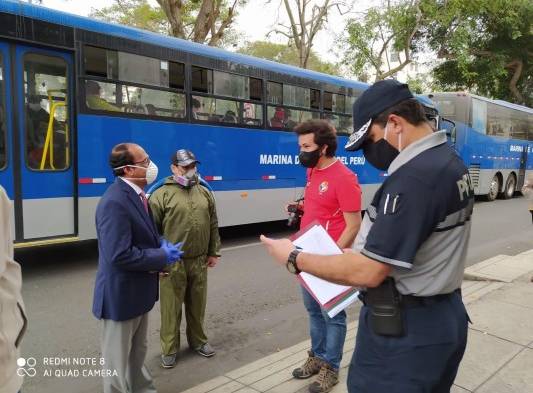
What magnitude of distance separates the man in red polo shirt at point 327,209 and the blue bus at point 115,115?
14.1 ft

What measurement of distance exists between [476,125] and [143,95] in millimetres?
13601

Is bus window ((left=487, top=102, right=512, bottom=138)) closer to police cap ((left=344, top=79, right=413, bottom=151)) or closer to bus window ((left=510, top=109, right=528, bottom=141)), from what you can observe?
bus window ((left=510, top=109, right=528, bottom=141))

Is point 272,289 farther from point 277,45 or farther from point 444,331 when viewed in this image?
point 277,45

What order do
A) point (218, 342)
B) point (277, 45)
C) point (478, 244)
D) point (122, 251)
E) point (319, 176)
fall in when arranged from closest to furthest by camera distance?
point (122, 251) → point (319, 176) → point (218, 342) → point (478, 244) → point (277, 45)

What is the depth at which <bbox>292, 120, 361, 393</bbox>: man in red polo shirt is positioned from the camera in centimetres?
322

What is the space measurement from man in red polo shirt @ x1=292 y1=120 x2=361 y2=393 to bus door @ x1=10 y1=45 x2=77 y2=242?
4.32 meters

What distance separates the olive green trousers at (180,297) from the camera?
12.2 ft

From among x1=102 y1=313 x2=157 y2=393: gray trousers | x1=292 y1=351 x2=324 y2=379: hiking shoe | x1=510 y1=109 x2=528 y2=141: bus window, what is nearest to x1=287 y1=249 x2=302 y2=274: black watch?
x1=102 y1=313 x2=157 y2=393: gray trousers

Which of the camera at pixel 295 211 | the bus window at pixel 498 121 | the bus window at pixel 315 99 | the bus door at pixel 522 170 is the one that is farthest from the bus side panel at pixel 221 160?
the bus door at pixel 522 170

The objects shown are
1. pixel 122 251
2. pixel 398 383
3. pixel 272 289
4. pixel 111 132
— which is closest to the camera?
pixel 398 383

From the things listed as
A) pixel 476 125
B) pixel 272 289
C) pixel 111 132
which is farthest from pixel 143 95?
pixel 476 125

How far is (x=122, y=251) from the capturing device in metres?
2.74

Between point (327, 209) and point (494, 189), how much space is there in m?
17.1

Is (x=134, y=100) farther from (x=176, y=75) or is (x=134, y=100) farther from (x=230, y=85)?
(x=230, y=85)
